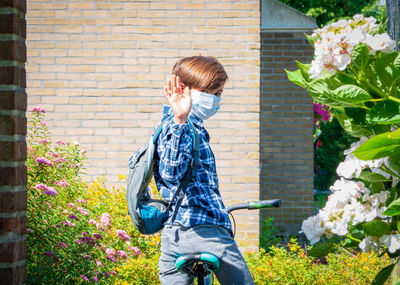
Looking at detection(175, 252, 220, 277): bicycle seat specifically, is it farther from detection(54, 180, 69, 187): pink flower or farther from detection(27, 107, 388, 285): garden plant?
detection(54, 180, 69, 187): pink flower

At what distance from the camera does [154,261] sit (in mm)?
4168

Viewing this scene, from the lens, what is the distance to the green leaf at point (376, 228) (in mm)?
1611

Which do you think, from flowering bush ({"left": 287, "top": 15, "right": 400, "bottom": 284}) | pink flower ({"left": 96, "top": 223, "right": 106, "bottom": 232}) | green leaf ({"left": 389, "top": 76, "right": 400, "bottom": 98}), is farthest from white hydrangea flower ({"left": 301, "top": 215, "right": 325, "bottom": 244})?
pink flower ({"left": 96, "top": 223, "right": 106, "bottom": 232})

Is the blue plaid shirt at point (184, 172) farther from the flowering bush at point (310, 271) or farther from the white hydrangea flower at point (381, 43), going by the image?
the flowering bush at point (310, 271)

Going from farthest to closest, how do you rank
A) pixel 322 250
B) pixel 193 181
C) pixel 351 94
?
1. pixel 193 181
2. pixel 322 250
3. pixel 351 94

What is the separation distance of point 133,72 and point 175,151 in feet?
10.00

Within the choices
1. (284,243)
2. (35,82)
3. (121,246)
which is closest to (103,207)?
(121,246)

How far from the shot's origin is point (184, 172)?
2273 mm

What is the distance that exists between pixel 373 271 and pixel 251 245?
48.1 inches

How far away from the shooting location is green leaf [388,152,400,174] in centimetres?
157

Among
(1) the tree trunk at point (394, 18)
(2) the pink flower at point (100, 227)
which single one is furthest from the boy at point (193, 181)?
(2) the pink flower at point (100, 227)

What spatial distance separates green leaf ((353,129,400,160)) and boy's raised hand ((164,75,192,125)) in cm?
91

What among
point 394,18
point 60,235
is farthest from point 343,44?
point 60,235

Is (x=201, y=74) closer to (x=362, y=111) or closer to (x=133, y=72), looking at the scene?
(x=362, y=111)
